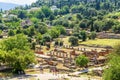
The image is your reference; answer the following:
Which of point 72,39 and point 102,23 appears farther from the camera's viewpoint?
point 102,23

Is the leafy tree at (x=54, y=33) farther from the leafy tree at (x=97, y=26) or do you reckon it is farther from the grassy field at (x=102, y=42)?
the leafy tree at (x=97, y=26)

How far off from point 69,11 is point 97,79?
109 m

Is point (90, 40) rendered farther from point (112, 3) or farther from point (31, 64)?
point (112, 3)

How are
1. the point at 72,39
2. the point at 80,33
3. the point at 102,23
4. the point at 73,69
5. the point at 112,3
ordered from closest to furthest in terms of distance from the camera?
the point at 73,69
the point at 72,39
the point at 80,33
the point at 102,23
the point at 112,3

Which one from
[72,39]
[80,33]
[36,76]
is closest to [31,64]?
[36,76]

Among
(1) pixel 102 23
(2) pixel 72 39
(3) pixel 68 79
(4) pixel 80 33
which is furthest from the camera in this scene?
(1) pixel 102 23

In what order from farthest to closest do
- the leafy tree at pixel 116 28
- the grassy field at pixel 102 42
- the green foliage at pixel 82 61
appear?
1. the leafy tree at pixel 116 28
2. the grassy field at pixel 102 42
3. the green foliage at pixel 82 61

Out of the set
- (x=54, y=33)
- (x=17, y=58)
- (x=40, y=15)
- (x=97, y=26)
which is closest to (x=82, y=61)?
(x=17, y=58)

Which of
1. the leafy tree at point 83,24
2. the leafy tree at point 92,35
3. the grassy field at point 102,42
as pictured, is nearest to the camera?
the grassy field at point 102,42

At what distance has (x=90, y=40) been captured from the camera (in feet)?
326

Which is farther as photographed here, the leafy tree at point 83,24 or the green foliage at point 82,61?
the leafy tree at point 83,24

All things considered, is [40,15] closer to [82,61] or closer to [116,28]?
[116,28]

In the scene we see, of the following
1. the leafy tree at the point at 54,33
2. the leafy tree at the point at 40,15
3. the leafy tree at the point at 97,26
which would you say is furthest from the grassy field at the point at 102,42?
the leafy tree at the point at 40,15

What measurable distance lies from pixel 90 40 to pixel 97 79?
132 feet
